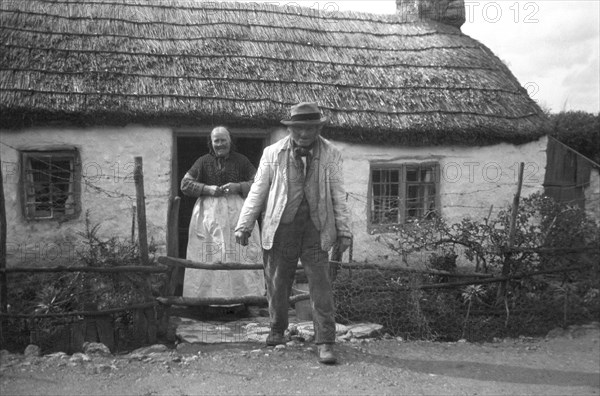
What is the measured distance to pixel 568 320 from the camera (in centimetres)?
680

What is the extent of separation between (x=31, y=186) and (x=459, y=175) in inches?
235

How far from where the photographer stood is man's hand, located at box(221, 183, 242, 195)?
6.85m

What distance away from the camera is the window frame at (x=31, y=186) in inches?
324

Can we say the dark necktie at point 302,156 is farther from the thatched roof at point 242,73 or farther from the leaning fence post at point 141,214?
the thatched roof at point 242,73

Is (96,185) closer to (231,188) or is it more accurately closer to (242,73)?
(231,188)

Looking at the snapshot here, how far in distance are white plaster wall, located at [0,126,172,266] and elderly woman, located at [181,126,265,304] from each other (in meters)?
1.60

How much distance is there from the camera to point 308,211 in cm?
523

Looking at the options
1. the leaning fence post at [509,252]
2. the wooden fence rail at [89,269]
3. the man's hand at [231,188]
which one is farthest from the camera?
the man's hand at [231,188]

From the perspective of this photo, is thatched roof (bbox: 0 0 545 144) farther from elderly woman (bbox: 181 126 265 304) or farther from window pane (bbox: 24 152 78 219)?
elderly woman (bbox: 181 126 265 304)

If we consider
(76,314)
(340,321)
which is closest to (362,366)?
(340,321)

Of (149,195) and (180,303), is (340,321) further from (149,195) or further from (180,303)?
(149,195)

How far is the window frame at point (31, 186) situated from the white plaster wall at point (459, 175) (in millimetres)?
3521

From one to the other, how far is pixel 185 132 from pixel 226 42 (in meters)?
1.77

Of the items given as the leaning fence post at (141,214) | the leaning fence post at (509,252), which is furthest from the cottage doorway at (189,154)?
the leaning fence post at (509,252)
